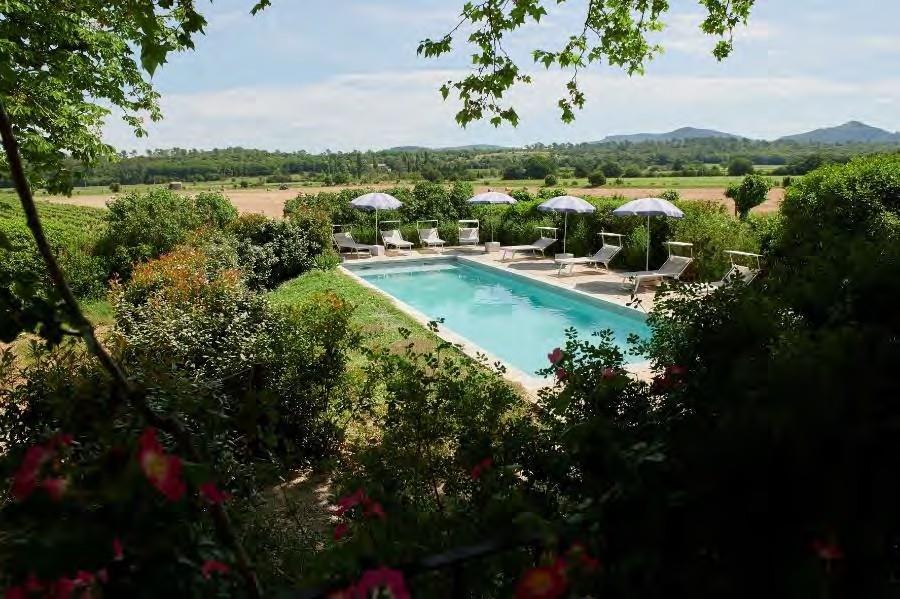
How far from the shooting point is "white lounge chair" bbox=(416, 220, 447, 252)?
69.8 feet

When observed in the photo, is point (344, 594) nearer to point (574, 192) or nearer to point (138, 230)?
point (138, 230)

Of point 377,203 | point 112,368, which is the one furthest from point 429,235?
point 112,368

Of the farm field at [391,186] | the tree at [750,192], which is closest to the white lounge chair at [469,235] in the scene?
the tree at [750,192]

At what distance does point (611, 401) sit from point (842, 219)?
8266 mm

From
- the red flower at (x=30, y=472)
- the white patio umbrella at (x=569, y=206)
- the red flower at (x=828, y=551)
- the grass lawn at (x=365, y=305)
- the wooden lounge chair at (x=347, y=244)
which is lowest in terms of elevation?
the grass lawn at (x=365, y=305)

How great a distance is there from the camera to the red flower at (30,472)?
98 cm

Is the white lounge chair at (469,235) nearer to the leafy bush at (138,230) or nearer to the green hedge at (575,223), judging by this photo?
the green hedge at (575,223)

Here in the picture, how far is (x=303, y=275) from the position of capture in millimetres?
16031

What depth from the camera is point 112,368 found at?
136cm

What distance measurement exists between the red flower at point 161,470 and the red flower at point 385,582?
1.15 feet

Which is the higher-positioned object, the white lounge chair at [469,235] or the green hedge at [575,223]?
the green hedge at [575,223]

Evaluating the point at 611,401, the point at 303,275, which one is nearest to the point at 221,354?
the point at 611,401

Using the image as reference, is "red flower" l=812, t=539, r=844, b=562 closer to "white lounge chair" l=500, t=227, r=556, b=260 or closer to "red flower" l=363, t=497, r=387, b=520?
"red flower" l=363, t=497, r=387, b=520

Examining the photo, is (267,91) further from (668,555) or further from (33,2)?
(668,555)
